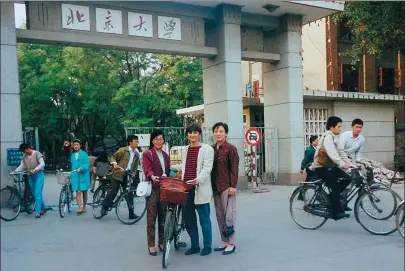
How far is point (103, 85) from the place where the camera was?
2247cm

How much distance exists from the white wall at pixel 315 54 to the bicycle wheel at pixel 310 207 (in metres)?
12.5

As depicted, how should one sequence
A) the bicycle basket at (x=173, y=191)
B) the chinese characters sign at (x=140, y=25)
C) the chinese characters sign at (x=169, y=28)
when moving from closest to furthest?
the bicycle basket at (x=173, y=191)
the chinese characters sign at (x=140, y=25)
the chinese characters sign at (x=169, y=28)

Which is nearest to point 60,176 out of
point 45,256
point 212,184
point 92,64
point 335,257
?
point 45,256

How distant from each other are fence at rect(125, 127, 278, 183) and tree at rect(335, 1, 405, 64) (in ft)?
14.2

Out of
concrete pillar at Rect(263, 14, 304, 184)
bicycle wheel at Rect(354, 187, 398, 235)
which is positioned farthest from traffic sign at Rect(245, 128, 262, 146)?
bicycle wheel at Rect(354, 187, 398, 235)

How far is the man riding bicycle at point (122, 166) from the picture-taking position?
24.5 ft

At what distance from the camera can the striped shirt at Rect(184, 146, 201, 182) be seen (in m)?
4.91

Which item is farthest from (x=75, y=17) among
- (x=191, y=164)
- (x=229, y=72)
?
(x=191, y=164)

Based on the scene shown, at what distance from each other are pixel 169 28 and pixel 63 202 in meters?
5.14

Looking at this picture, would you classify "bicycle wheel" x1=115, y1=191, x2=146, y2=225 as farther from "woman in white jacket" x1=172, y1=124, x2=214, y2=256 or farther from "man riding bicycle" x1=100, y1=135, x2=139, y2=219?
"woman in white jacket" x1=172, y1=124, x2=214, y2=256

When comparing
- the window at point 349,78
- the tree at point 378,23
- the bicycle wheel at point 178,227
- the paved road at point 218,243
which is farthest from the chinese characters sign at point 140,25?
the window at point 349,78

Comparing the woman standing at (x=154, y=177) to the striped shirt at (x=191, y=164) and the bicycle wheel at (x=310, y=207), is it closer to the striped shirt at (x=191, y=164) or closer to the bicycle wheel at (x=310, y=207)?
the striped shirt at (x=191, y=164)

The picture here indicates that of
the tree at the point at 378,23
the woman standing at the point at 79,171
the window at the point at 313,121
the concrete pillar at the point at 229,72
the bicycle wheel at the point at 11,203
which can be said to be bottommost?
the bicycle wheel at the point at 11,203

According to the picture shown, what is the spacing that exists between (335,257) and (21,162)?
6083mm
